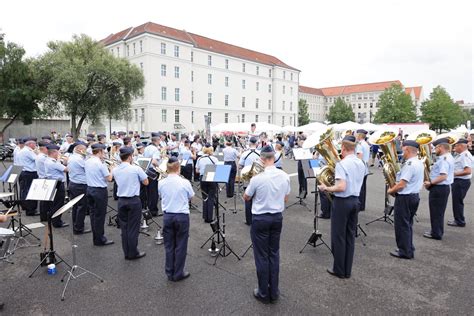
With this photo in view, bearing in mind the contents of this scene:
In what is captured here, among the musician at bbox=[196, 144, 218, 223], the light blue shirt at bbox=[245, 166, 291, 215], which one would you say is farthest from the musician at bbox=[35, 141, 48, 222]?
the light blue shirt at bbox=[245, 166, 291, 215]

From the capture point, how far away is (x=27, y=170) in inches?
353

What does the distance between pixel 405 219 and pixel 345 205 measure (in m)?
1.70

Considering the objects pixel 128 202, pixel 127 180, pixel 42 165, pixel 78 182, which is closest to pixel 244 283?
pixel 128 202

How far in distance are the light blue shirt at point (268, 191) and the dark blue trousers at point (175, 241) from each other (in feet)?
4.46

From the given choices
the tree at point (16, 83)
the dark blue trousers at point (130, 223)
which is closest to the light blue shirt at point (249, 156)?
the dark blue trousers at point (130, 223)

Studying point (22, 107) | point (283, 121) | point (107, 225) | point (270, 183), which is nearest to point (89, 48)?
point (22, 107)

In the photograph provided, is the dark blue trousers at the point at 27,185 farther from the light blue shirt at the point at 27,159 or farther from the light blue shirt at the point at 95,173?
the light blue shirt at the point at 95,173

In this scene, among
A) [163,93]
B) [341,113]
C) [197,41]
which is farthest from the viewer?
[341,113]

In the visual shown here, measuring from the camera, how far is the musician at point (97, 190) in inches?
256

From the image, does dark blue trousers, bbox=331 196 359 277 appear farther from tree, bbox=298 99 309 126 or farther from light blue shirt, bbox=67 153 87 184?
tree, bbox=298 99 309 126

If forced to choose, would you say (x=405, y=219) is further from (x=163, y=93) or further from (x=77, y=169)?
(x=163, y=93)

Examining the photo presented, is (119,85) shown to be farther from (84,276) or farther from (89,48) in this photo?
(84,276)

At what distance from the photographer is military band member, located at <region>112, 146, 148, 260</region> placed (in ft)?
19.0

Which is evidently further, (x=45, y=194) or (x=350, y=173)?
(x=45, y=194)
